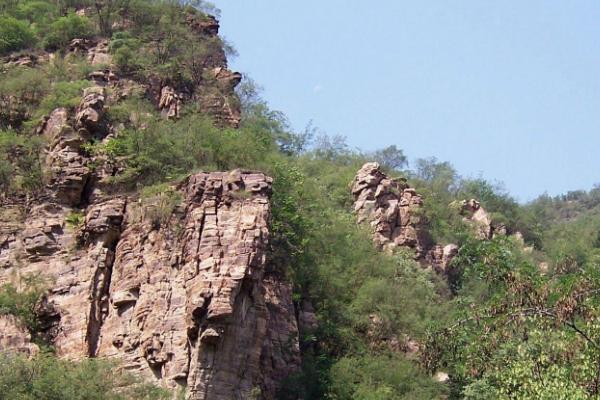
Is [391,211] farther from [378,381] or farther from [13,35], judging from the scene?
[13,35]

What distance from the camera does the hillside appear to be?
20.2 meters

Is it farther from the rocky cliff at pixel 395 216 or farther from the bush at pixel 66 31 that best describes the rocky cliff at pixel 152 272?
the rocky cliff at pixel 395 216

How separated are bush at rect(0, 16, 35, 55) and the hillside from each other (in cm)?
8

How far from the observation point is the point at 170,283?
2912 cm

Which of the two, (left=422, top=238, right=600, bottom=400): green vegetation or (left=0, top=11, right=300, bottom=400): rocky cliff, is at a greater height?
(left=0, top=11, right=300, bottom=400): rocky cliff

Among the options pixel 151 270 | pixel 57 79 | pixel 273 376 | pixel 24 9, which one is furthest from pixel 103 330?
pixel 24 9

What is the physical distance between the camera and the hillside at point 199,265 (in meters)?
20.2

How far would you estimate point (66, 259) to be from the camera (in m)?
31.0

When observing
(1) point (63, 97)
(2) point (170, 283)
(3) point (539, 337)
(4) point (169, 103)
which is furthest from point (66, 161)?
(3) point (539, 337)

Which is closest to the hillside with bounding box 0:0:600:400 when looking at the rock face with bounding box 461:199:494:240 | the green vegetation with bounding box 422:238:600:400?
the green vegetation with bounding box 422:238:600:400

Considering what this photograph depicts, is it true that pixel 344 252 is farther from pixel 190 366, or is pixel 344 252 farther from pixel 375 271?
pixel 190 366

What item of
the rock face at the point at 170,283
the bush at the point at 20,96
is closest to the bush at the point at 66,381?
the rock face at the point at 170,283

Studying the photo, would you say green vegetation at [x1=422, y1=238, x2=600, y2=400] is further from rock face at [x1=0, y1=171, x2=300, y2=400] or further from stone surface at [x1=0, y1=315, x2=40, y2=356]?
stone surface at [x1=0, y1=315, x2=40, y2=356]

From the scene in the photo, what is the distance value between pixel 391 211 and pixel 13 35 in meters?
18.1
